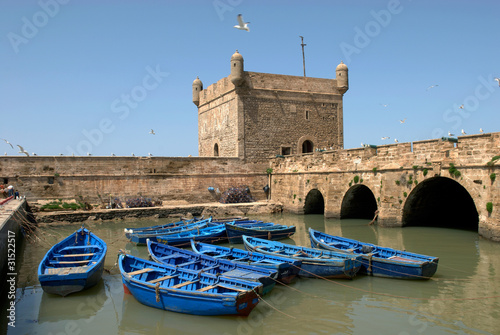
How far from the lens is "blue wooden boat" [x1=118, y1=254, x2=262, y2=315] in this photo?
24.4 ft

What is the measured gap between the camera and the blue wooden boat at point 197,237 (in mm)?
14148

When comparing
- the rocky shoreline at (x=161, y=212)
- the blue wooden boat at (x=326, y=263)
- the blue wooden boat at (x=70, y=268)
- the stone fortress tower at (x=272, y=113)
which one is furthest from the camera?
the stone fortress tower at (x=272, y=113)

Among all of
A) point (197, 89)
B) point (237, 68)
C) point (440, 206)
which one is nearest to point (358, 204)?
point (440, 206)

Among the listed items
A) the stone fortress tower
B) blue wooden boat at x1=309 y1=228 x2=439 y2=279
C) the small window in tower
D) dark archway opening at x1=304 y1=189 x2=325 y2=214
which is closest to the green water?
blue wooden boat at x1=309 y1=228 x2=439 y2=279

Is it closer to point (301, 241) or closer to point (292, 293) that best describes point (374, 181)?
point (301, 241)

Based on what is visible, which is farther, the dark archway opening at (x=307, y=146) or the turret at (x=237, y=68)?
the dark archway opening at (x=307, y=146)

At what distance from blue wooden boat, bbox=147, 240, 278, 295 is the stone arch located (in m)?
17.6

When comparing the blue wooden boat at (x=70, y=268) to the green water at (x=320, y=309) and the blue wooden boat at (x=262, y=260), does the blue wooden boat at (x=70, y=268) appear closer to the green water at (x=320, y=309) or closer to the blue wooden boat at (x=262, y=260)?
the green water at (x=320, y=309)

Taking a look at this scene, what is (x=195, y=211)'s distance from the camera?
22453mm

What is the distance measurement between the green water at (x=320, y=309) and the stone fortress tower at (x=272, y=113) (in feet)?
52.8

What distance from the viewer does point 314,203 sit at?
23.2 m

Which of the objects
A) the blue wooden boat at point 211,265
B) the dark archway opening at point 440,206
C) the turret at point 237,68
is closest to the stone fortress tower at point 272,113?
Answer: the turret at point 237,68

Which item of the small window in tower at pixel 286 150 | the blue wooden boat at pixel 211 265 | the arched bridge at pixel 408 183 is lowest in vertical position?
the blue wooden boat at pixel 211 265

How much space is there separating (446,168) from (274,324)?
34.1 feet
